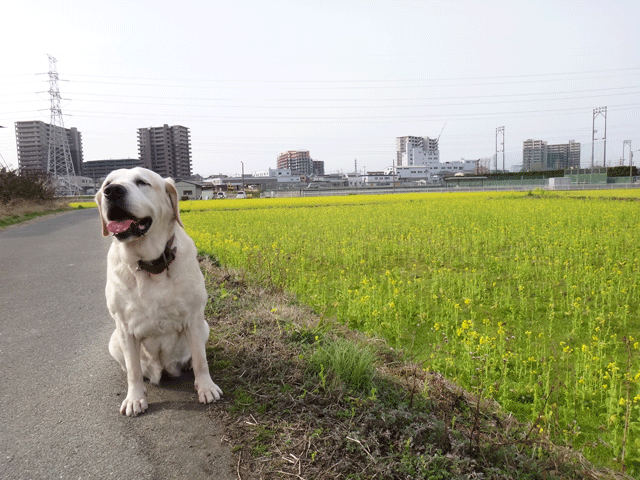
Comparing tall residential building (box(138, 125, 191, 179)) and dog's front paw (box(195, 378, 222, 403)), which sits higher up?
tall residential building (box(138, 125, 191, 179))

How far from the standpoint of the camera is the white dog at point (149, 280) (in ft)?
8.31

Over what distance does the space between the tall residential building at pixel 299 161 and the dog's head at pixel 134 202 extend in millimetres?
170501

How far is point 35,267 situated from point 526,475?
357 inches

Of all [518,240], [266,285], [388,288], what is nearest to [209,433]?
[266,285]

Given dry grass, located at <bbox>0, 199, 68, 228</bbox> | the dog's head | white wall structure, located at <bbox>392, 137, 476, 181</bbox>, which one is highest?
white wall structure, located at <bbox>392, 137, 476, 181</bbox>

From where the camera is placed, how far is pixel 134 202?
2.48 metres

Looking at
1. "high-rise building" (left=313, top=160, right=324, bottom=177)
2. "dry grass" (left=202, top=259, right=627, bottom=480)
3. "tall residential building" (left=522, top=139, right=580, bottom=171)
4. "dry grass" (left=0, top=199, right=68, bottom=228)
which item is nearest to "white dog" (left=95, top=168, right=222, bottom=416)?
"dry grass" (left=202, top=259, right=627, bottom=480)

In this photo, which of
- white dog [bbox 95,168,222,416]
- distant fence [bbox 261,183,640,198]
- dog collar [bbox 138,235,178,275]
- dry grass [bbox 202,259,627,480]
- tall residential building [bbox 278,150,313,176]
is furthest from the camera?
tall residential building [bbox 278,150,313,176]

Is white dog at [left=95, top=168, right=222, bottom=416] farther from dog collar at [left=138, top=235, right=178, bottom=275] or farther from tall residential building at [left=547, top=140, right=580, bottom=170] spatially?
A: tall residential building at [left=547, top=140, right=580, bottom=170]

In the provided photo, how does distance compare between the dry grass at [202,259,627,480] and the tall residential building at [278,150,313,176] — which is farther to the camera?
the tall residential building at [278,150,313,176]

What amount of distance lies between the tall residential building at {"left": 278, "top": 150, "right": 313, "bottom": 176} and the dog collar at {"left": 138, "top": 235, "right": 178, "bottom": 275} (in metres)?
171

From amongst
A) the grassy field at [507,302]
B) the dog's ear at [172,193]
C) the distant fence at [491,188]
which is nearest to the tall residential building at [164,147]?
the distant fence at [491,188]

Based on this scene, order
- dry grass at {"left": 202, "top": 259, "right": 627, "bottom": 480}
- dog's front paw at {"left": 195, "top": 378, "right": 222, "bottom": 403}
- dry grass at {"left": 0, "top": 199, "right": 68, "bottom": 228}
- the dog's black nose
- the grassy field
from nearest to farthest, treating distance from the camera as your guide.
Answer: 1. dry grass at {"left": 202, "top": 259, "right": 627, "bottom": 480}
2. the dog's black nose
3. dog's front paw at {"left": 195, "top": 378, "right": 222, "bottom": 403}
4. the grassy field
5. dry grass at {"left": 0, "top": 199, "right": 68, "bottom": 228}

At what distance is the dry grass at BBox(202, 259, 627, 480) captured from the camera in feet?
6.79
